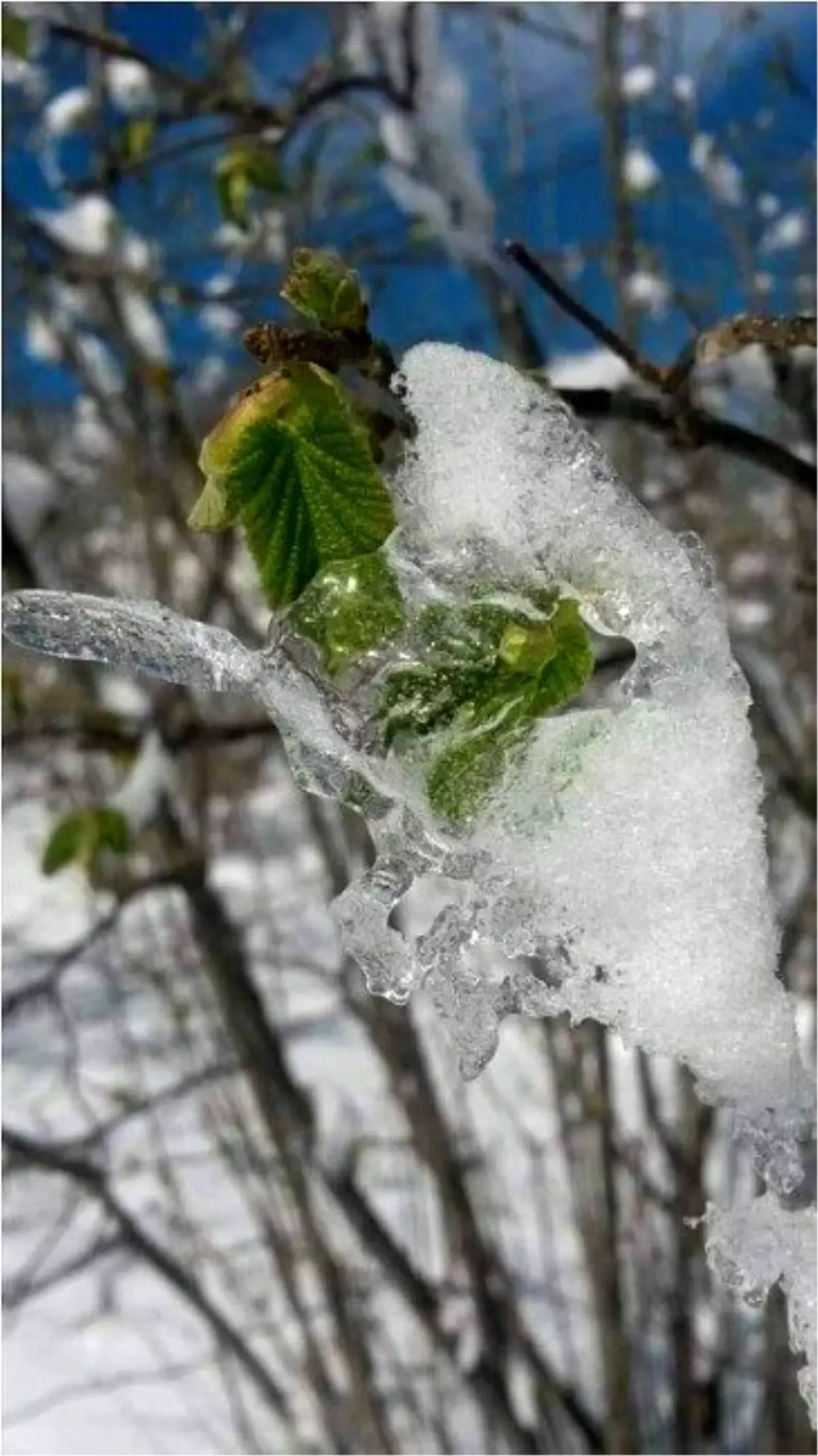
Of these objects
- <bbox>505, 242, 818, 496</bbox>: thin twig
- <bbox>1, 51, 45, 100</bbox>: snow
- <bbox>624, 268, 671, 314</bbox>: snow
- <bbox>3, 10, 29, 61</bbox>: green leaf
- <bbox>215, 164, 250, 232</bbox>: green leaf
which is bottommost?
<bbox>505, 242, 818, 496</bbox>: thin twig

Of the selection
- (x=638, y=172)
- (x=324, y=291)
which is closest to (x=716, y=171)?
(x=638, y=172)

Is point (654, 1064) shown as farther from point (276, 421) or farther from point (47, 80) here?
point (276, 421)

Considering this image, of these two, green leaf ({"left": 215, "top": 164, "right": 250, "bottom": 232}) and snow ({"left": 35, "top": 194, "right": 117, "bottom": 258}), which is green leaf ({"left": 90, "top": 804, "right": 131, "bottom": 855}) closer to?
green leaf ({"left": 215, "top": 164, "right": 250, "bottom": 232})

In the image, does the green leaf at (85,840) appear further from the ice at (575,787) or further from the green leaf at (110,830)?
the ice at (575,787)

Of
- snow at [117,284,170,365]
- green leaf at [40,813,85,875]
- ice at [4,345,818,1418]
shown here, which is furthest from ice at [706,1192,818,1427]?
snow at [117,284,170,365]

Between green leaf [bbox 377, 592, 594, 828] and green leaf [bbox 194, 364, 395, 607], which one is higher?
green leaf [bbox 194, 364, 395, 607]

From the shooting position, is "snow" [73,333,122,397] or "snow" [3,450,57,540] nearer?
"snow" [3,450,57,540]
